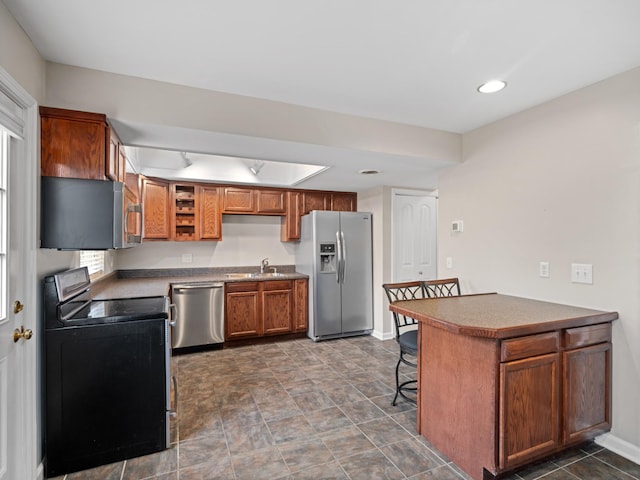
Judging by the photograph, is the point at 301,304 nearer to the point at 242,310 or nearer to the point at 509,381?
the point at 242,310

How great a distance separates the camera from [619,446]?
204 cm

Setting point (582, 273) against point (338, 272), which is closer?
point (582, 273)

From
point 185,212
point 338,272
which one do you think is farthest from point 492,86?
point 185,212

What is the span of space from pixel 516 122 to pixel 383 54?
1.48 m

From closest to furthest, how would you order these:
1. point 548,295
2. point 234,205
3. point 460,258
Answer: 1. point 548,295
2. point 460,258
3. point 234,205

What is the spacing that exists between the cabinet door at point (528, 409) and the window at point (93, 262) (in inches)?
129

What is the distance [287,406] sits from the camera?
2656mm

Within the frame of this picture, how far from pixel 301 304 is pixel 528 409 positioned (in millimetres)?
3030

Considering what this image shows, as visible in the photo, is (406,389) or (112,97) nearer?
(112,97)

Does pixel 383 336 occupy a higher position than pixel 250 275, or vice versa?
pixel 250 275

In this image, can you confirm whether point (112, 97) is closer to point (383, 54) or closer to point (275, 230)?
Answer: point (383, 54)

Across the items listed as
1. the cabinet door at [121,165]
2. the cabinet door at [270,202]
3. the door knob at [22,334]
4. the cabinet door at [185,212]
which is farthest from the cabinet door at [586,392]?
the cabinet door at [185,212]

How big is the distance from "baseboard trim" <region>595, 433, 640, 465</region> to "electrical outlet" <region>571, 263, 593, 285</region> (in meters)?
0.96

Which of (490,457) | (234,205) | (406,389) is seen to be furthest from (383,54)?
(234,205)
